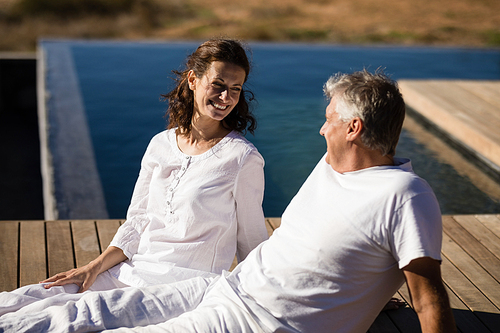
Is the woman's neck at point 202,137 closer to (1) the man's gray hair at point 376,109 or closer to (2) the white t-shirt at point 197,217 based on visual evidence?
(2) the white t-shirt at point 197,217

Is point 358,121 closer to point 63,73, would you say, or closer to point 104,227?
point 104,227

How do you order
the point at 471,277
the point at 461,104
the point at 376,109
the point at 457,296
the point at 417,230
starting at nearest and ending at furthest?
the point at 417,230 < the point at 376,109 < the point at 457,296 < the point at 471,277 < the point at 461,104

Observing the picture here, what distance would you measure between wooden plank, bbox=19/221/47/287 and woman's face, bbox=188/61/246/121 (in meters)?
0.94

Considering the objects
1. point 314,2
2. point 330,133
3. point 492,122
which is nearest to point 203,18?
point 314,2

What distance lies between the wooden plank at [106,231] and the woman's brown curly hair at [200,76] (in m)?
0.73

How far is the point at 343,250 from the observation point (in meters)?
1.13

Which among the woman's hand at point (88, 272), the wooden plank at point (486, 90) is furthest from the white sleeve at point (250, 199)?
the wooden plank at point (486, 90)

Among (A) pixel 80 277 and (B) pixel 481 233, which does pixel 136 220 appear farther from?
(B) pixel 481 233

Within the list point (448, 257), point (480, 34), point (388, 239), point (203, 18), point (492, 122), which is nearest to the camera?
point (388, 239)

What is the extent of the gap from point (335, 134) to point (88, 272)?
0.86 m

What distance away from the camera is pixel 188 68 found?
171cm

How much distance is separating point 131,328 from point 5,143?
230 inches

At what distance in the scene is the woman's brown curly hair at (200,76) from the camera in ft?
5.18

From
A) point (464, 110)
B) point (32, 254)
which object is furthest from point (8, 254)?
point (464, 110)
